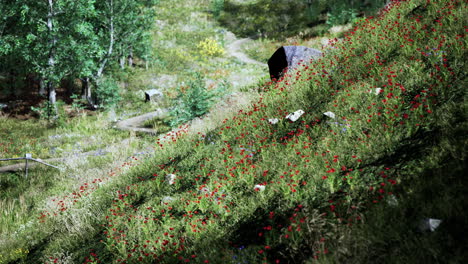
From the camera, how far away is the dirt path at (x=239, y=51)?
31.4 m

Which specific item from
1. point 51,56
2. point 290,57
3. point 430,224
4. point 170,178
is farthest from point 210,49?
point 430,224

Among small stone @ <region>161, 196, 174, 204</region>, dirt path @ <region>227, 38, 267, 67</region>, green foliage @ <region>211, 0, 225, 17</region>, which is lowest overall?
dirt path @ <region>227, 38, 267, 67</region>

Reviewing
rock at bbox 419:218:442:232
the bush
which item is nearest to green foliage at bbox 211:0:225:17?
the bush

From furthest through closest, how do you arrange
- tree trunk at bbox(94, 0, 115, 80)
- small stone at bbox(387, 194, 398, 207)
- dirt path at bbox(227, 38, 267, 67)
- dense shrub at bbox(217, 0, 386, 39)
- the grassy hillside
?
dense shrub at bbox(217, 0, 386, 39), dirt path at bbox(227, 38, 267, 67), tree trunk at bbox(94, 0, 115, 80), small stone at bbox(387, 194, 398, 207), the grassy hillside

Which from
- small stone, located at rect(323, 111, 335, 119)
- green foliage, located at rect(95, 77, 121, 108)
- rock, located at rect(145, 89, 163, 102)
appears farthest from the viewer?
rock, located at rect(145, 89, 163, 102)

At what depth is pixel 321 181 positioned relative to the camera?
3695 millimetres

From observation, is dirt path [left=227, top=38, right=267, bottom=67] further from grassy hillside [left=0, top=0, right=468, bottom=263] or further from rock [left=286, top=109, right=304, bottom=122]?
rock [left=286, top=109, right=304, bottom=122]

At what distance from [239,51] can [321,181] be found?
111 ft

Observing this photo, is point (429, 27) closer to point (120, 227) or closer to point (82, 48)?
point (120, 227)

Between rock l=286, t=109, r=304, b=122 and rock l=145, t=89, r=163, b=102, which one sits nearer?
rock l=286, t=109, r=304, b=122

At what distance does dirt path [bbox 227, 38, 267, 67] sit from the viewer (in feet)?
103

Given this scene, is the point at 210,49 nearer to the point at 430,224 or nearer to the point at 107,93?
the point at 107,93

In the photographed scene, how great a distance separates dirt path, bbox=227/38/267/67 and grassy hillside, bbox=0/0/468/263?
77.6 feet

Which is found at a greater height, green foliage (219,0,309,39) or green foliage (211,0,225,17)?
green foliage (211,0,225,17)
